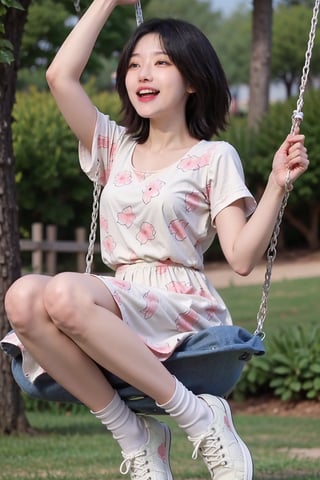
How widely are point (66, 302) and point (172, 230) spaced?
22.0 inches

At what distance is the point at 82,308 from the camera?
3641 mm

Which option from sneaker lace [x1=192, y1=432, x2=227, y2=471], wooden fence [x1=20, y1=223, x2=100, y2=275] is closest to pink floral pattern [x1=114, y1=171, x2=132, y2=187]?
sneaker lace [x1=192, y1=432, x2=227, y2=471]

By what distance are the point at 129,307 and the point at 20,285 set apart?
36 cm

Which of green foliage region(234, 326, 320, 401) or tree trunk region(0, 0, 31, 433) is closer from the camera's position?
tree trunk region(0, 0, 31, 433)

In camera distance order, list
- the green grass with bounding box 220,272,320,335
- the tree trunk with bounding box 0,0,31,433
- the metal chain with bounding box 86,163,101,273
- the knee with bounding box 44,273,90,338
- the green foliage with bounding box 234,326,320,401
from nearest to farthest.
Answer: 1. the knee with bounding box 44,273,90,338
2. the metal chain with bounding box 86,163,101,273
3. the tree trunk with bounding box 0,0,31,433
4. the green foliage with bounding box 234,326,320,401
5. the green grass with bounding box 220,272,320,335

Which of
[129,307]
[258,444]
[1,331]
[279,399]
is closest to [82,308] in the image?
[129,307]

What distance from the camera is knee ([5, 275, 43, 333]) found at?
373 centimetres

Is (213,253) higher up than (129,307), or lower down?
lower down

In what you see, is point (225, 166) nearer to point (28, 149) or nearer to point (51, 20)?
point (28, 149)

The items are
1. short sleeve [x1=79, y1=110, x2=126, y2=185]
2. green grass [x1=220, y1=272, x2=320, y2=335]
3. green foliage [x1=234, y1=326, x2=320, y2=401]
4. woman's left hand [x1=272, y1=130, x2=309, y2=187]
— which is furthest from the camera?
green grass [x1=220, y1=272, x2=320, y2=335]

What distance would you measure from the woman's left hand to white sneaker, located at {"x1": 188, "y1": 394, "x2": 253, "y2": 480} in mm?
793

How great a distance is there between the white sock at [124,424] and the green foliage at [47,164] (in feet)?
44.2

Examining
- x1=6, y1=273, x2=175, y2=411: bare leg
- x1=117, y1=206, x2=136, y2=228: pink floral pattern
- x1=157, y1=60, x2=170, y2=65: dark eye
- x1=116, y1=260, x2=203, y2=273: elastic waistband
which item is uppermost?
x1=157, y1=60, x2=170, y2=65: dark eye

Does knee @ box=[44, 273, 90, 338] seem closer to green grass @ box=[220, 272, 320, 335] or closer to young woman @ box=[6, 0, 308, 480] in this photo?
young woman @ box=[6, 0, 308, 480]
